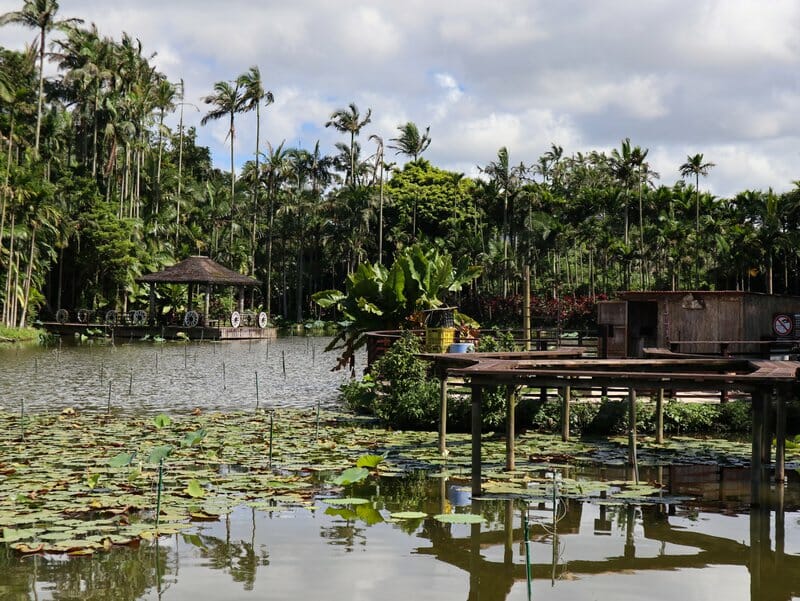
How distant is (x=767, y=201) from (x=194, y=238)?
3855 centimetres

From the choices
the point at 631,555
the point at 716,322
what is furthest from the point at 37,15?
the point at 631,555

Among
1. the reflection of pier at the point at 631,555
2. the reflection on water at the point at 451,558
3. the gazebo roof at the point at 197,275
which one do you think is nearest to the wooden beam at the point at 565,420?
the reflection on water at the point at 451,558

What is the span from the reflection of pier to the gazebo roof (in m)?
42.9

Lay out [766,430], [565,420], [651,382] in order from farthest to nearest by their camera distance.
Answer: [565,420] < [766,430] < [651,382]

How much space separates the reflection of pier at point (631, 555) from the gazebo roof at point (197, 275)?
141ft

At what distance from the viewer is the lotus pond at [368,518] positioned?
8.39m

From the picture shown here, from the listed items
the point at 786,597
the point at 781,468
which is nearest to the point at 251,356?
the point at 781,468

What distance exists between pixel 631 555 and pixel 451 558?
183 centimetres

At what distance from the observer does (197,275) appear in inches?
2055

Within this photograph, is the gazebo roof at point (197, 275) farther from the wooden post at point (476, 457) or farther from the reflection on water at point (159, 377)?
the wooden post at point (476, 457)

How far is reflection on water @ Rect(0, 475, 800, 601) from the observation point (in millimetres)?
8172

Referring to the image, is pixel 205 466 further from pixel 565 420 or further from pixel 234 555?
pixel 565 420

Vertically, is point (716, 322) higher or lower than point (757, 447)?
higher

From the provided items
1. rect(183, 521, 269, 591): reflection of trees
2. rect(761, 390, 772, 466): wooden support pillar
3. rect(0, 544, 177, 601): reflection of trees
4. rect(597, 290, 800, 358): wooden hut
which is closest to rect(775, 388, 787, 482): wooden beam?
rect(761, 390, 772, 466): wooden support pillar
